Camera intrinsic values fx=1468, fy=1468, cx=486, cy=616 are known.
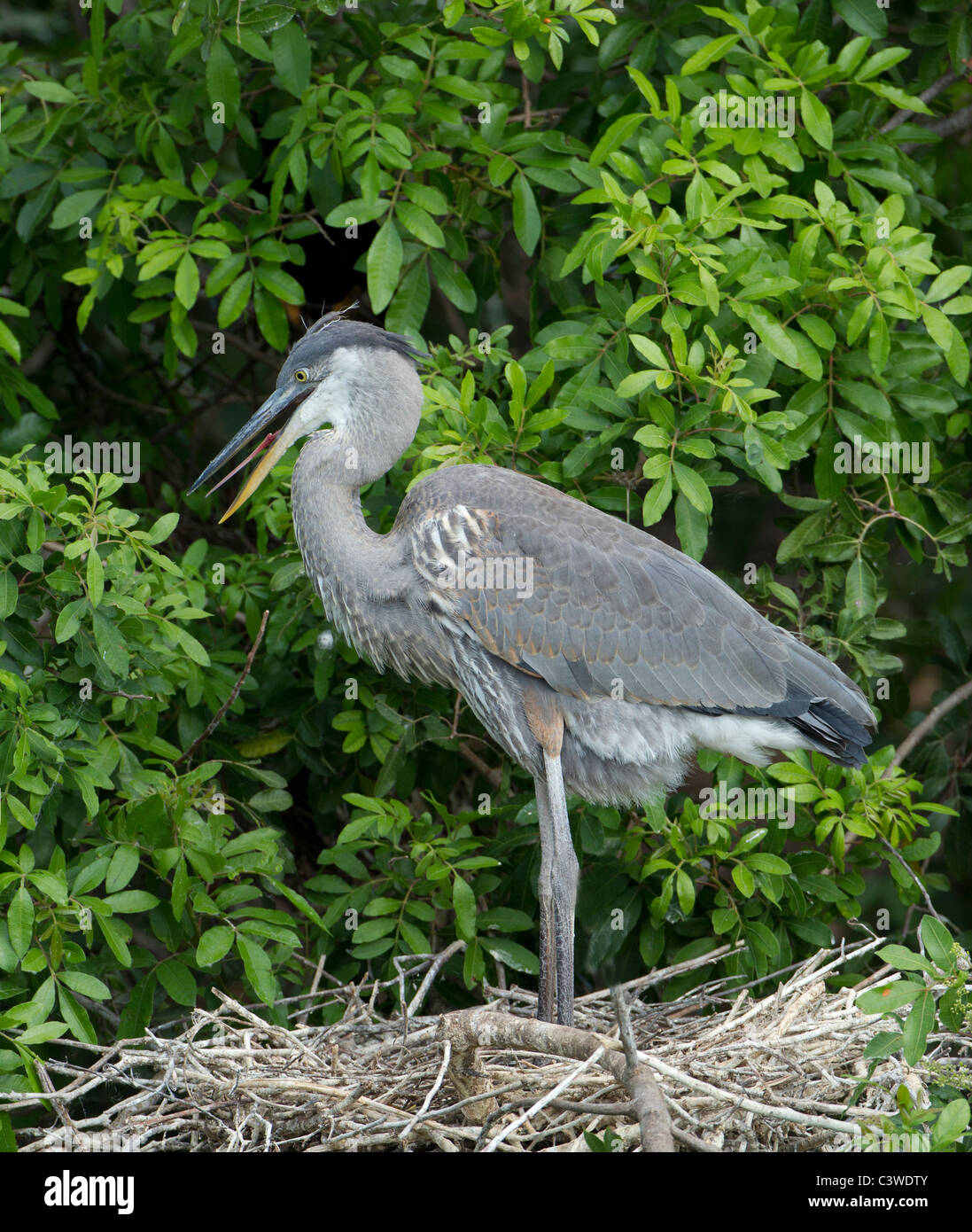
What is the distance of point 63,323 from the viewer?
5367mm

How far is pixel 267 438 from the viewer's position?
13.6 ft

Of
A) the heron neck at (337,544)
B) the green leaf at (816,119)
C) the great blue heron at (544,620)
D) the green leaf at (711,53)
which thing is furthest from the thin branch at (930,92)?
the heron neck at (337,544)

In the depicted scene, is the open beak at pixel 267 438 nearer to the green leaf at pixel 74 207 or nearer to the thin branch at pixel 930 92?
the green leaf at pixel 74 207

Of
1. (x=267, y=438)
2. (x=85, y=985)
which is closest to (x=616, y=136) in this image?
(x=267, y=438)

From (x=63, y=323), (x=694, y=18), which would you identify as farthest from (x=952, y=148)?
(x=63, y=323)

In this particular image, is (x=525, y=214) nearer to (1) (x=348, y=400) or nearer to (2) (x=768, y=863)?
(1) (x=348, y=400)

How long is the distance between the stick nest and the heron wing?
788 mm

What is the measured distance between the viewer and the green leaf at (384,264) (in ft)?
13.2

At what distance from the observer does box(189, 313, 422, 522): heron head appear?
397 cm

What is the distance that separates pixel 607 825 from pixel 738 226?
1729 millimetres

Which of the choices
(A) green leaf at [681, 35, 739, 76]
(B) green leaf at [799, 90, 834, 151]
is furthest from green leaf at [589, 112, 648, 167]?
(B) green leaf at [799, 90, 834, 151]

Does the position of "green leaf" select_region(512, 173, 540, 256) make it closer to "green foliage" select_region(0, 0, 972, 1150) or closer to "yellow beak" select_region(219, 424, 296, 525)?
"green foliage" select_region(0, 0, 972, 1150)

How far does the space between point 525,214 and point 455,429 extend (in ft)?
2.13

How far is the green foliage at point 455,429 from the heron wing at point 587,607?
0.17 metres
